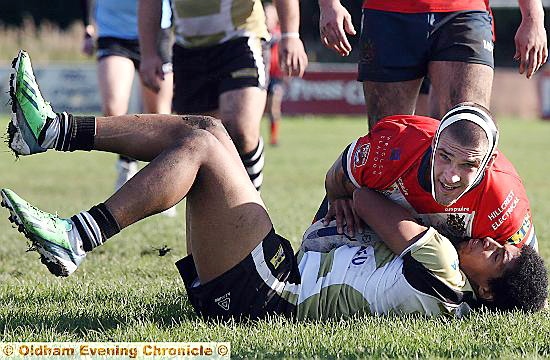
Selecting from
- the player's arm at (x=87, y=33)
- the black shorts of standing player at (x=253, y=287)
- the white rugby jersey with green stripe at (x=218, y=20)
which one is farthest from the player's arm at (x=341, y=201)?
the player's arm at (x=87, y=33)

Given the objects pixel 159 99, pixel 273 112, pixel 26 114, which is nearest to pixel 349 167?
pixel 26 114

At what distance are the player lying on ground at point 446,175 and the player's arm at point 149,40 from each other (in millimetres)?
1775

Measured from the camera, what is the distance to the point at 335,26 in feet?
16.8

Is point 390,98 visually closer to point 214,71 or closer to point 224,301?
point 214,71

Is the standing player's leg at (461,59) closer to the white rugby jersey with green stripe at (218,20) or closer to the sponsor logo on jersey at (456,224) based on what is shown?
the sponsor logo on jersey at (456,224)

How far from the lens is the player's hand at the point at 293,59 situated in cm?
529

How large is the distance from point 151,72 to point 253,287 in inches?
88.8

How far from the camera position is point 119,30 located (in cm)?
811

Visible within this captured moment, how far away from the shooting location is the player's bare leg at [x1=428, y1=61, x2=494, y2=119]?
16.7ft

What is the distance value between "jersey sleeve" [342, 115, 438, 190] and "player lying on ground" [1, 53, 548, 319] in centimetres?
16

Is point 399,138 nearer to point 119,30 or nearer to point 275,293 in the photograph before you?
point 275,293

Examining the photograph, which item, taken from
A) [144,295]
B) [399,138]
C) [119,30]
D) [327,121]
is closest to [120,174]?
[119,30]

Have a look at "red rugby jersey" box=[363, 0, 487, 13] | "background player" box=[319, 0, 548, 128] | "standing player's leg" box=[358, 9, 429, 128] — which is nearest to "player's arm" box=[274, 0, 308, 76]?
"background player" box=[319, 0, 548, 128]

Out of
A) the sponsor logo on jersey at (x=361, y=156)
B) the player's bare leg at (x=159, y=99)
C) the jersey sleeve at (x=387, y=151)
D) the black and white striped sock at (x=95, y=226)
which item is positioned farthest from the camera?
the player's bare leg at (x=159, y=99)
